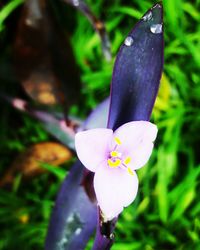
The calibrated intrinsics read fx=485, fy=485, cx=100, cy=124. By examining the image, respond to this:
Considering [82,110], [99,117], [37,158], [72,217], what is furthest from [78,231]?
[82,110]

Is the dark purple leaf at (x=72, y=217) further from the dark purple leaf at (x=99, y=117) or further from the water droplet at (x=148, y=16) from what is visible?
the water droplet at (x=148, y=16)

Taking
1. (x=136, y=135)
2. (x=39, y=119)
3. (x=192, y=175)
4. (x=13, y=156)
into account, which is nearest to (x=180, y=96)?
(x=192, y=175)

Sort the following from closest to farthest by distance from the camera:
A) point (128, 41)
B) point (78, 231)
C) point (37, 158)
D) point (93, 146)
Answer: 1. point (93, 146)
2. point (128, 41)
3. point (78, 231)
4. point (37, 158)

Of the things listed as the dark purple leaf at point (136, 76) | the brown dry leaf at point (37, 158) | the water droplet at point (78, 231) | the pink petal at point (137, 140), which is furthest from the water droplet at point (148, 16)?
the brown dry leaf at point (37, 158)

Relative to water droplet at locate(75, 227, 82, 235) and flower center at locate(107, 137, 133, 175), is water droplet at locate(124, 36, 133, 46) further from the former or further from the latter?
water droplet at locate(75, 227, 82, 235)

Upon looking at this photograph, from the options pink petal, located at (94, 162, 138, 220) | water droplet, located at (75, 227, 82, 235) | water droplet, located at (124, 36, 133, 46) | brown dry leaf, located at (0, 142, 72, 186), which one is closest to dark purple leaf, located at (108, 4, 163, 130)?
water droplet, located at (124, 36, 133, 46)

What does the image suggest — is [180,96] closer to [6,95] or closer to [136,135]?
[6,95]

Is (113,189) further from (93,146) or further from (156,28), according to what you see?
(156,28)
